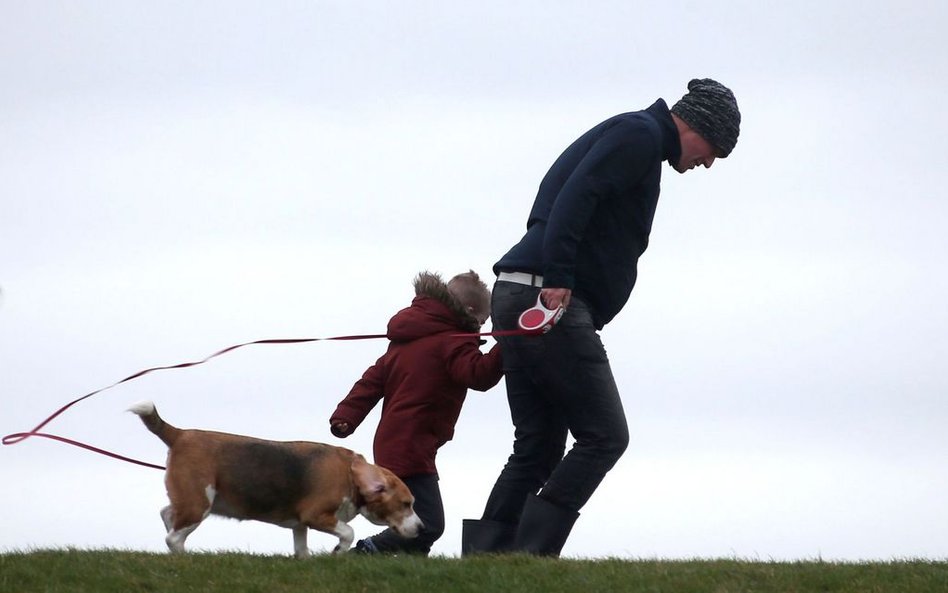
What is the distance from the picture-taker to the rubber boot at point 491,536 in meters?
9.44

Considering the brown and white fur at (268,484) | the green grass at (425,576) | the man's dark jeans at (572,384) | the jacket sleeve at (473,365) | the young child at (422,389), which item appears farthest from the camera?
the young child at (422,389)

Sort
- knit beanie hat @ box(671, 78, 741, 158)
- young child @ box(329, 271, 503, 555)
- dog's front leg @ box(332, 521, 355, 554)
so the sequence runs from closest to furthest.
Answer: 1. knit beanie hat @ box(671, 78, 741, 158)
2. dog's front leg @ box(332, 521, 355, 554)
3. young child @ box(329, 271, 503, 555)

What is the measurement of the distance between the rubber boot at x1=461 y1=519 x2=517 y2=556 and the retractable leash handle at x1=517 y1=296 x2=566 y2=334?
139 cm

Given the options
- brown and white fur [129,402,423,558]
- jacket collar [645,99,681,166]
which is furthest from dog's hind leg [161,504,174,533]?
jacket collar [645,99,681,166]

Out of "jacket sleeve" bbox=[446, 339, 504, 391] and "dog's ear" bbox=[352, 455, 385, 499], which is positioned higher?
"jacket sleeve" bbox=[446, 339, 504, 391]

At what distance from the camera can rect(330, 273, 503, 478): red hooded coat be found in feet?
→ 33.4

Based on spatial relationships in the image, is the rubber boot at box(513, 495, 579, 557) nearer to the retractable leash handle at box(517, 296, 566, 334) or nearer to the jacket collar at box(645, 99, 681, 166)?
the retractable leash handle at box(517, 296, 566, 334)

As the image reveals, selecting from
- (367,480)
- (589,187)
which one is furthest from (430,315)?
(589,187)

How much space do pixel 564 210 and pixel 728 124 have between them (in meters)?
1.10

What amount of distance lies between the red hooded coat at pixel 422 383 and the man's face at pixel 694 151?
75.0 inches

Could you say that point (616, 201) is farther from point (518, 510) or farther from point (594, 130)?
point (518, 510)

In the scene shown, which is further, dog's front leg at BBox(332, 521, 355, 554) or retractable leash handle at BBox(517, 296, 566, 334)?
dog's front leg at BBox(332, 521, 355, 554)

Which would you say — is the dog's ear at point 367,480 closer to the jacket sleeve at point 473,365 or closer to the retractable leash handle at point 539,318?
the jacket sleeve at point 473,365

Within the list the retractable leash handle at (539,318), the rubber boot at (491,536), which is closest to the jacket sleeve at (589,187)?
the retractable leash handle at (539,318)
